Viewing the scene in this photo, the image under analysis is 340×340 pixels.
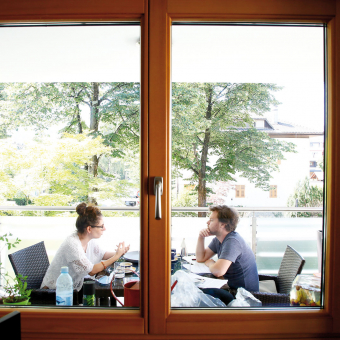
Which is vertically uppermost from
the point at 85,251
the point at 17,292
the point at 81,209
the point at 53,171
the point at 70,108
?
the point at 70,108

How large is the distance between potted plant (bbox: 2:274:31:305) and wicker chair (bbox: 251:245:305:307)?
96 centimetres

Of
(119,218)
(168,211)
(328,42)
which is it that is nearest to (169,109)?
(168,211)

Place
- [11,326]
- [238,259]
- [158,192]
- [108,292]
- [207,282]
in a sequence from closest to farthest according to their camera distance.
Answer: [11,326], [158,192], [108,292], [207,282], [238,259]

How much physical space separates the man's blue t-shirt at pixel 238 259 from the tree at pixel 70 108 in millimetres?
647

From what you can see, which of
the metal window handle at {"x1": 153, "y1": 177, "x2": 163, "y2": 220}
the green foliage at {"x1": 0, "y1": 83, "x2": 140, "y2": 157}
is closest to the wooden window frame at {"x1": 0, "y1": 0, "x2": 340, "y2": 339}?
the metal window handle at {"x1": 153, "y1": 177, "x2": 163, "y2": 220}

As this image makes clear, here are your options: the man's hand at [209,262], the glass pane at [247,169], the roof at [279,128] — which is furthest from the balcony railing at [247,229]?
the roof at [279,128]

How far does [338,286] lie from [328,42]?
915mm

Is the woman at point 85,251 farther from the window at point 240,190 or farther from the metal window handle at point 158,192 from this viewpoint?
the window at point 240,190

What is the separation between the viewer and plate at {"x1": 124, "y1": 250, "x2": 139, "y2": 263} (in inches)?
42.7

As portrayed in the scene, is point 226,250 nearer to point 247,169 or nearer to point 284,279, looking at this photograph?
point 284,279

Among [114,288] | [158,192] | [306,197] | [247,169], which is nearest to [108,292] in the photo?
[114,288]

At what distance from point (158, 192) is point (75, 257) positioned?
1.99 feet

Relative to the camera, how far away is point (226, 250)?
1.30 meters

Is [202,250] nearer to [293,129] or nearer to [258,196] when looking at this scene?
[258,196]
